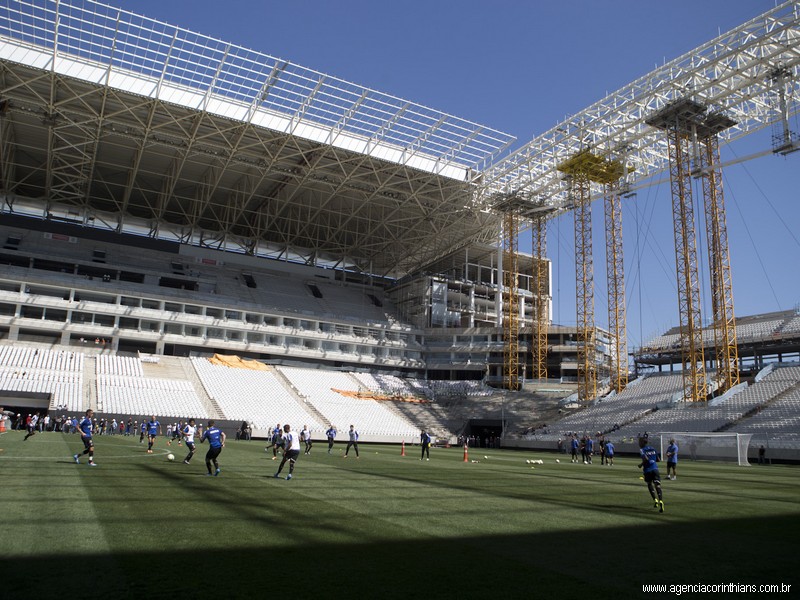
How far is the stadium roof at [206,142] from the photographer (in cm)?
4703

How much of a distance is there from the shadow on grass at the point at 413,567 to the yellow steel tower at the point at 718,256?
49965 mm

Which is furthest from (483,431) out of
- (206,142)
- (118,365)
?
(206,142)

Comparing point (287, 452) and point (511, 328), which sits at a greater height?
point (511, 328)

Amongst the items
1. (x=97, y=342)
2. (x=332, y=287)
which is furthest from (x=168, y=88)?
(x=332, y=287)

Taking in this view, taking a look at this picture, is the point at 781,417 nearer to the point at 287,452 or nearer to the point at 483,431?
the point at 483,431

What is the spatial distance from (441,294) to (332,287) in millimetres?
16579

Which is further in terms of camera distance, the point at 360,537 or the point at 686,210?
the point at 686,210

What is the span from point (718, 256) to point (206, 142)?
49749 millimetres

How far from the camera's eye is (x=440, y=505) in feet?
45.0

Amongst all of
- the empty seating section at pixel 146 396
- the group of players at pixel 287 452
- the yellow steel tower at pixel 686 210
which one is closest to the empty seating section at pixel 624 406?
the yellow steel tower at pixel 686 210

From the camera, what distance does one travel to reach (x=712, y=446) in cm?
3922

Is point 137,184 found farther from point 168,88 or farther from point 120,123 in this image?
point 168,88

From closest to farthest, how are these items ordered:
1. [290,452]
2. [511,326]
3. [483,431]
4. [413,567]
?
[413,567] < [290,452] < [483,431] < [511,326]

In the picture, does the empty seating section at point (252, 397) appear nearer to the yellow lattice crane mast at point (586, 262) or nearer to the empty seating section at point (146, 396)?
the empty seating section at point (146, 396)
